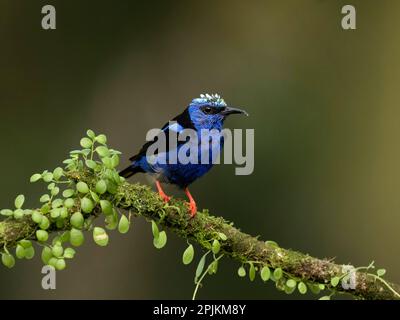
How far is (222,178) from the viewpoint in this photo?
703 cm

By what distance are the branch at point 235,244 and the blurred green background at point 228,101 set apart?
3.39 meters

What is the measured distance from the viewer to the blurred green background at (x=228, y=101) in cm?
702

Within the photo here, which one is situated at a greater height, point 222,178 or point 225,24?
point 225,24

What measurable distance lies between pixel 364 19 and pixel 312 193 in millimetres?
1976

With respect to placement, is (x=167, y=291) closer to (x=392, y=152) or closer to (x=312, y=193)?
(x=312, y=193)

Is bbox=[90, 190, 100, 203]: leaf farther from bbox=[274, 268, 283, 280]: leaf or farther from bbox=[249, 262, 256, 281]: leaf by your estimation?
bbox=[274, 268, 283, 280]: leaf

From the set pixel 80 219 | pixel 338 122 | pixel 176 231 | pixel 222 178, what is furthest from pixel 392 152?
pixel 80 219

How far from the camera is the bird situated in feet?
13.9

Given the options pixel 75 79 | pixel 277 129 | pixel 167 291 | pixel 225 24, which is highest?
pixel 225 24

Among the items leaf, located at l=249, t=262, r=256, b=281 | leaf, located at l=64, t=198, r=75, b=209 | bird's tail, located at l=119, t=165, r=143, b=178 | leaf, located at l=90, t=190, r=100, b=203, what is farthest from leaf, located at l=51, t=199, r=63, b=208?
bird's tail, located at l=119, t=165, r=143, b=178

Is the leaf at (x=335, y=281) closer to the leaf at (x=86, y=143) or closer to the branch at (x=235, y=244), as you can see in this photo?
the branch at (x=235, y=244)

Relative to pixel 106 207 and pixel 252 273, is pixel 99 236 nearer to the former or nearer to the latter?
pixel 106 207

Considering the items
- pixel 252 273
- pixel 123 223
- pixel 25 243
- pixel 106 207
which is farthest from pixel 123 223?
pixel 252 273

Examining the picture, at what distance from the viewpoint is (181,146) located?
4266 millimetres
